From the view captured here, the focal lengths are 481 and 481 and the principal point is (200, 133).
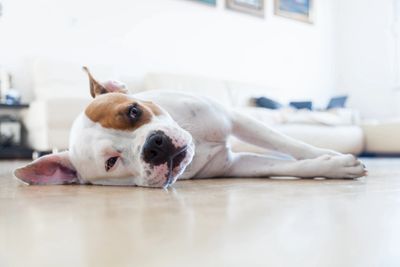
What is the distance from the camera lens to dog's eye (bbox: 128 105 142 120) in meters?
1.36

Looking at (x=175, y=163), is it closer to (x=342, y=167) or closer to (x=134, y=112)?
(x=134, y=112)

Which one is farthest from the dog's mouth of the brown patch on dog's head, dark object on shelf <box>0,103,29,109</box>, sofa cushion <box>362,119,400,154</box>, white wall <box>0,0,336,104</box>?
sofa cushion <box>362,119,400,154</box>

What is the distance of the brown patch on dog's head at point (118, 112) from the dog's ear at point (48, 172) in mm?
234

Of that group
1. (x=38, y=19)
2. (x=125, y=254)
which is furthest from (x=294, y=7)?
(x=125, y=254)

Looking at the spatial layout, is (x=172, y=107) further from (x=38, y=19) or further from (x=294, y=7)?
(x=294, y=7)

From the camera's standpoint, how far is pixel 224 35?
612 centimetres

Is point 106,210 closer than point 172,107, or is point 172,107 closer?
point 106,210

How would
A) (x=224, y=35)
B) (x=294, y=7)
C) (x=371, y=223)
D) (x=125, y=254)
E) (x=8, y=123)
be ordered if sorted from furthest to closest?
(x=294, y=7)
(x=224, y=35)
(x=8, y=123)
(x=371, y=223)
(x=125, y=254)

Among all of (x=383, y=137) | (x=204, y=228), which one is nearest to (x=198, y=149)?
(x=204, y=228)

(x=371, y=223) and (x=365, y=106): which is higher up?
(x=371, y=223)

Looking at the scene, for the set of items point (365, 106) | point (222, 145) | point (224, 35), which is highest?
point (224, 35)

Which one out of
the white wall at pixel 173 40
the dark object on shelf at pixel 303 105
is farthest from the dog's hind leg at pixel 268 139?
the dark object on shelf at pixel 303 105

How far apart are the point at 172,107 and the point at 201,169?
25 centimetres

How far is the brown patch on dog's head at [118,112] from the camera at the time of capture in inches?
53.1
